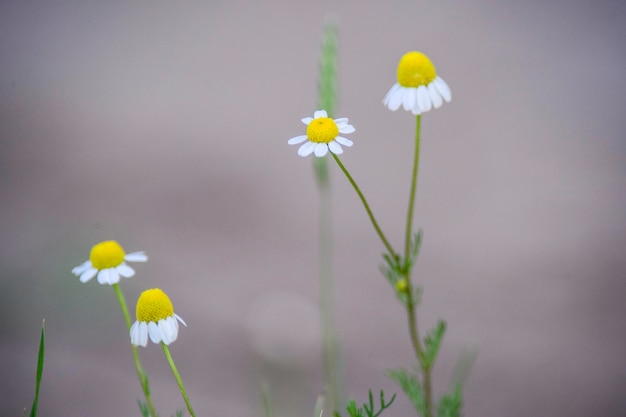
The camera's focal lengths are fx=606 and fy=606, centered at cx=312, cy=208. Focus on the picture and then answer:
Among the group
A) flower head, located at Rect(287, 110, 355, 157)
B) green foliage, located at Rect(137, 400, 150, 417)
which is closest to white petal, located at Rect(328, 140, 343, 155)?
flower head, located at Rect(287, 110, 355, 157)

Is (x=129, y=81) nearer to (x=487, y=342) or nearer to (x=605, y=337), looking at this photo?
(x=487, y=342)

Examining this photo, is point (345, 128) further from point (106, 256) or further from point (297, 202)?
point (297, 202)

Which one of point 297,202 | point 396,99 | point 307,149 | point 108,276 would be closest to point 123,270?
point 108,276

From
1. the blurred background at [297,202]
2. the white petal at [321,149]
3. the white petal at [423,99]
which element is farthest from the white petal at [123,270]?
the blurred background at [297,202]

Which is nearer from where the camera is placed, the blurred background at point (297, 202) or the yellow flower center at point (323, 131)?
the yellow flower center at point (323, 131)

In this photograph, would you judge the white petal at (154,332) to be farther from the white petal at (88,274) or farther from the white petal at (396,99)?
the white petal at (396,99)

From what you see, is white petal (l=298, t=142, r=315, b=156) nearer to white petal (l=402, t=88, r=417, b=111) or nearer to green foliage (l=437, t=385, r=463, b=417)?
white petal (l=402, t=88, r=417, b=111)
